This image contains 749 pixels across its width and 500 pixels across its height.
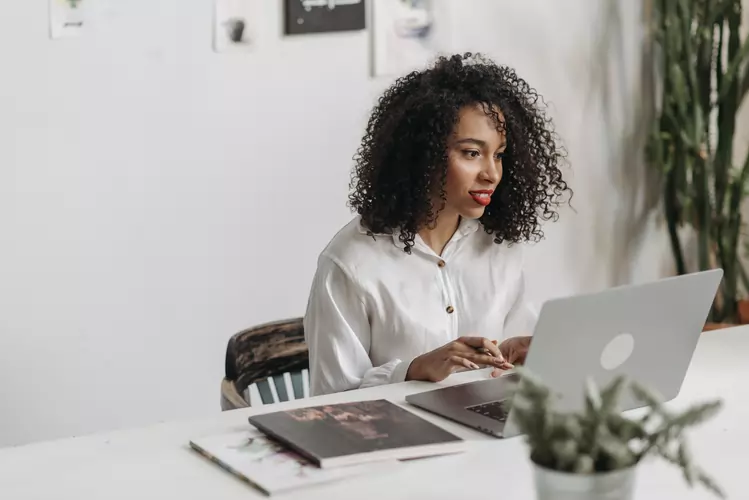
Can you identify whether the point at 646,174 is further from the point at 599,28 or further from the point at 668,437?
the point at 668,437

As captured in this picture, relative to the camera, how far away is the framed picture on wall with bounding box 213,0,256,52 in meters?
2.79

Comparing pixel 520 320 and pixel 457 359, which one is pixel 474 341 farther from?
pixel 520 320

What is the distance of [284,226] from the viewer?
3006 millimetres

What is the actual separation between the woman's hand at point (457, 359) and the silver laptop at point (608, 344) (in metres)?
0.06

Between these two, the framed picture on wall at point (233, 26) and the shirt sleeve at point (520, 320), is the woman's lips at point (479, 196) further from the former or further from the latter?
the framed picture on wall at point (233, 26)

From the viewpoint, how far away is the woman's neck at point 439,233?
2.21m

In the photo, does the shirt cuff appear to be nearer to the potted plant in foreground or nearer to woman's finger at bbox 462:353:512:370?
woman's finger at bbox 462:353:512:370

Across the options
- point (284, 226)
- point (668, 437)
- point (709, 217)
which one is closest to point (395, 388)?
point (668, 437)

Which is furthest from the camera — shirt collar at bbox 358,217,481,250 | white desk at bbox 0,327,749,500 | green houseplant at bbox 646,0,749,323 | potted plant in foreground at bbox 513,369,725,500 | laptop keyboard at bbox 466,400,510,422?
green houseplant at bbox 646,0,749,323

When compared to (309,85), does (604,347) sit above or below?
below

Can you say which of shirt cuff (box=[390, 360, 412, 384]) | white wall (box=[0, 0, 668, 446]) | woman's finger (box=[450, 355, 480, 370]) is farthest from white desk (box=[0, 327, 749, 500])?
white wall (box=[0, 0, 668, 446])

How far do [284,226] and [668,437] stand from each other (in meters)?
2.03

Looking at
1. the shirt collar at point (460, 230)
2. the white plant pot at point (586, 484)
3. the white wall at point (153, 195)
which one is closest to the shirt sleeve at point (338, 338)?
the shirt collar at point (460, 230)

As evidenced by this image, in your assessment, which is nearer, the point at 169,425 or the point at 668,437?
the point at 668,437
